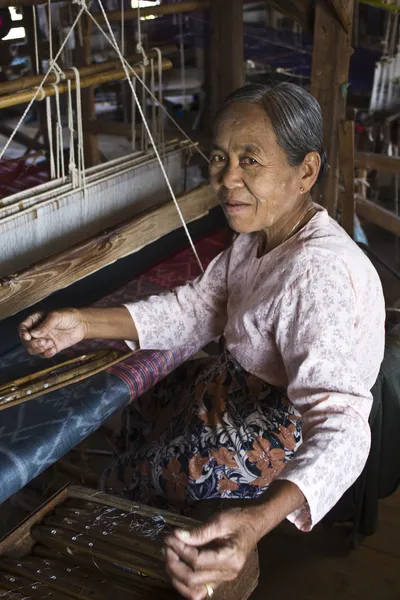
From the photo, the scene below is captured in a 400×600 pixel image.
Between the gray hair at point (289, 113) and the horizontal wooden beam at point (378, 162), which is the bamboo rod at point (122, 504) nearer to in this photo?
the gray hair at point (289, 113)

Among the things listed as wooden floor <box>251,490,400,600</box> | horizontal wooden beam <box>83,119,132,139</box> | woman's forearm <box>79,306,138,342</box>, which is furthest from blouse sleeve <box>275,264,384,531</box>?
horizontal wooden beam <box>83,119,132,139</box>

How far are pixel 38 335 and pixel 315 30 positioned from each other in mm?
1742

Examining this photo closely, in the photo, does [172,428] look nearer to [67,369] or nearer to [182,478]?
[182,478]

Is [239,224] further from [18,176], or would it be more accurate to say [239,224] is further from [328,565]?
[18,176]

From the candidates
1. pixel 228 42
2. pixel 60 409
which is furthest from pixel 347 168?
pixel 60 409

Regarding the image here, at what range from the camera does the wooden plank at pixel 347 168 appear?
280cm

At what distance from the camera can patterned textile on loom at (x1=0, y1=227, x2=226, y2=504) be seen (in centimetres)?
155

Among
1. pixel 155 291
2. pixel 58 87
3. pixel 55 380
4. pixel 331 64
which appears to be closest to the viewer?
pixel 55 380

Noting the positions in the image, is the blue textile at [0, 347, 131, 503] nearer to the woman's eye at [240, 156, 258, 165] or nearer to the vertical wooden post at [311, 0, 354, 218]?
the woman's eye at [240, 156, 258, 165]

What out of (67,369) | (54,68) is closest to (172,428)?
(67,369)

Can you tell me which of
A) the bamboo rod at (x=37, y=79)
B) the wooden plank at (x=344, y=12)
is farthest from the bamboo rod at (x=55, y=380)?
the wooden plank at (x=344, y=12)

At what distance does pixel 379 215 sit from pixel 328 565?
1963 mm

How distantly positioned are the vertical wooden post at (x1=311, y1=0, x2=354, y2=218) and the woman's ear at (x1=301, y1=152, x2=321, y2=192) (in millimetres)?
1262

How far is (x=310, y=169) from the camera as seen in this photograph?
1.60 metres
